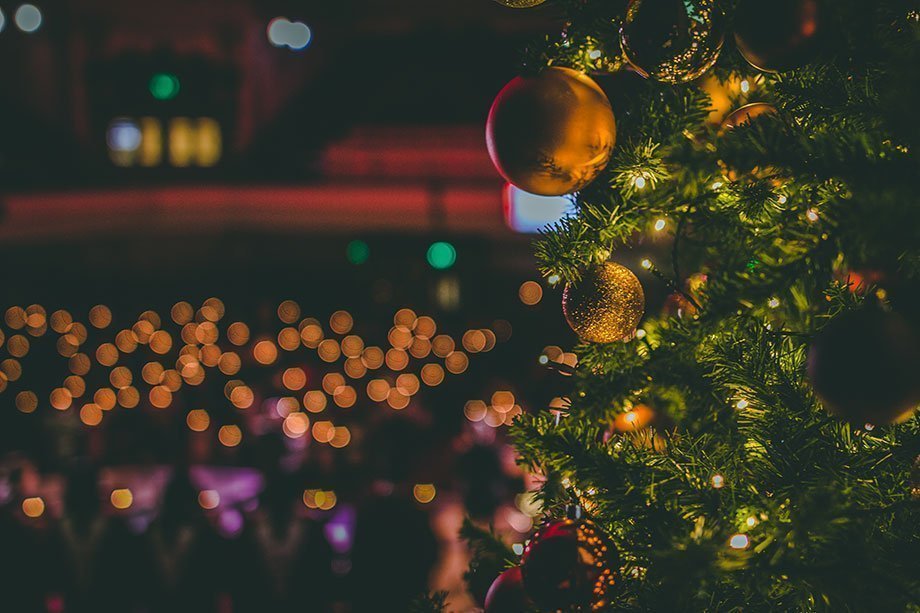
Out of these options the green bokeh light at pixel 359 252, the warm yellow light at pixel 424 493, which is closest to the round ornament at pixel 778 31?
the warm yellow light at pixel 424 493

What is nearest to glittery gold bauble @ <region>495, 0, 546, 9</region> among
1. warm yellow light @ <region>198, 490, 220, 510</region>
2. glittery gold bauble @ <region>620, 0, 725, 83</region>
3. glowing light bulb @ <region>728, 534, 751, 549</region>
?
glittery gold bauble @ <region>620, 0, 725, 83</region>

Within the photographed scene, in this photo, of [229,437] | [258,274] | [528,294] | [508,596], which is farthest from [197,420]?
[508,596]

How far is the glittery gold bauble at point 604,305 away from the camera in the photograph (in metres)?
1.11

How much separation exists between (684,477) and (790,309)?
29cm

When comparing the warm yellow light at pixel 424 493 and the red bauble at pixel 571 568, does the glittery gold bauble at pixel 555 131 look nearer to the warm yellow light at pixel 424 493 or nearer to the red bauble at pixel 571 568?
the red bauble at pixel 571 568

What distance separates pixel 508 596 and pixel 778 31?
31.5 inches

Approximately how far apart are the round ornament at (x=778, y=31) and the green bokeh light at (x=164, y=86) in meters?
11.8

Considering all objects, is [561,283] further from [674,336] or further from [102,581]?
[102,581]

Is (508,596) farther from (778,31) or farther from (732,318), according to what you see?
(778,31)

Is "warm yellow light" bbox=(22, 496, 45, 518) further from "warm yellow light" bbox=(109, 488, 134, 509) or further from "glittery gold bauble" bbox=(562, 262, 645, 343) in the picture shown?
"glittery gold bauble" bbox=(562, 262, 645, 343)

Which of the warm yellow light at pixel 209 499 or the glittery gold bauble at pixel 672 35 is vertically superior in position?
the glittery gold bauble at pixel 672 35

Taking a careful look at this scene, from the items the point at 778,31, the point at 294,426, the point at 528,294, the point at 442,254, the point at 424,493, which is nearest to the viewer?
the point at 778,31

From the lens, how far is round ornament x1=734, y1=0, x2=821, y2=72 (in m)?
0.84

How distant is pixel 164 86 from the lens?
11430 millimetres
